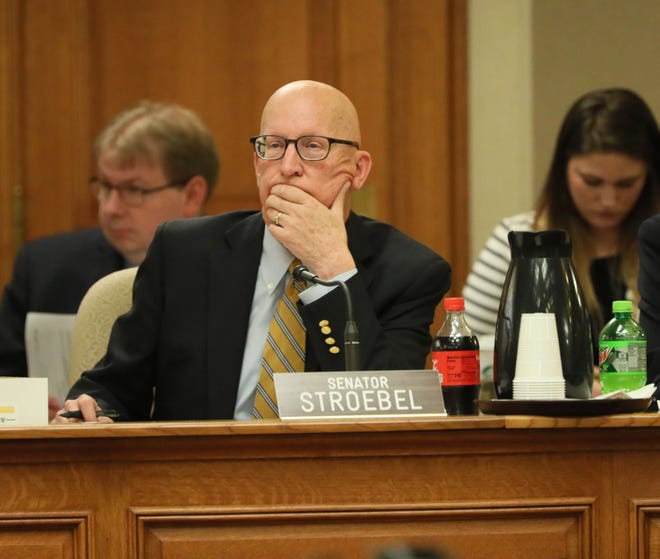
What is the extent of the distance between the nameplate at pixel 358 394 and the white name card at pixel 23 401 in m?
0.35

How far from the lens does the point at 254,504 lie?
1.75 metres

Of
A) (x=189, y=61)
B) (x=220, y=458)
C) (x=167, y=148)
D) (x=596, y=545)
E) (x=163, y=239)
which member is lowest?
(x=596, y=545)

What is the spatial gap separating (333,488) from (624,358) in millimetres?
632

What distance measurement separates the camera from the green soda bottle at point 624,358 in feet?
6.98

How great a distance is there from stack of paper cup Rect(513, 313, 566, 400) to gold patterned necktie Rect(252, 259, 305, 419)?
22.2 inches

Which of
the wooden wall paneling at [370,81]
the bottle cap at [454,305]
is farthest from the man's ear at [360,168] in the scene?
the wooden wall paneling at [370,81]

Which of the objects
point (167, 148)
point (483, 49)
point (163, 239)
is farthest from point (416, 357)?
point (483, 49)

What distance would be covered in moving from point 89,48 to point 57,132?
0.97 feet

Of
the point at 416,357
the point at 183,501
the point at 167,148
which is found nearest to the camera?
the point at 183,501

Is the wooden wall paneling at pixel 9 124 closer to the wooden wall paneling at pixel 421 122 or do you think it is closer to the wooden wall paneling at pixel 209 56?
the wooden wall paneling at pixel 209 56

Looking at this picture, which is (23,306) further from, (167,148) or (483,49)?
(483,49)

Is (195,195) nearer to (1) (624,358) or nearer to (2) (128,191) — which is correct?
(2) (128,191)

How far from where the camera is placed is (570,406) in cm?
176

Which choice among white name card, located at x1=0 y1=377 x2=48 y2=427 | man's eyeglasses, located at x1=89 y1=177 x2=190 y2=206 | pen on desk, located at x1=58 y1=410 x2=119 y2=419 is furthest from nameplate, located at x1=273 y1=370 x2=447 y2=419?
man's eyeglasses, located at x1=89 y1=177 x2=190 y2=206
